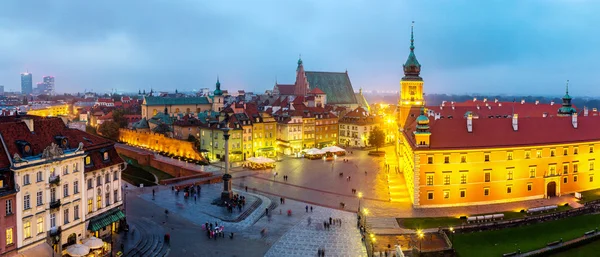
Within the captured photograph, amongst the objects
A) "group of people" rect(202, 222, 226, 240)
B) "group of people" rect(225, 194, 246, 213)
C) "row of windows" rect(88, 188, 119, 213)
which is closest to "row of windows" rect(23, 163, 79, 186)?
"row of windows" rect(88, 188, 119, 213)

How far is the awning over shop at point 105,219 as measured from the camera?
32.4 meters

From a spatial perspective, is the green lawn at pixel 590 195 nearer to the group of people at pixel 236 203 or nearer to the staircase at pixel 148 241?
the group of people at pixel 236 203

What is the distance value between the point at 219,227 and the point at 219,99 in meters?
76.5

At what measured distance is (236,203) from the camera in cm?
4478

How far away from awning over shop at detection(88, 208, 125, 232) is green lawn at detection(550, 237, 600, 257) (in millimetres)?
31099

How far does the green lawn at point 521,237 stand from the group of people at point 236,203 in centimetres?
1897

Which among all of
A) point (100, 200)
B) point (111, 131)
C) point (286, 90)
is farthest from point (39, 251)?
point (286, 90)

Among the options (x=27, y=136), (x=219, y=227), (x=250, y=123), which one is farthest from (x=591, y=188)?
(x=27, y=136)

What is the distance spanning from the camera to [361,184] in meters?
53.8

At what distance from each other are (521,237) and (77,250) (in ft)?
102

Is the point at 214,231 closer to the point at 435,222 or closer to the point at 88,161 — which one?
the point at 88,161

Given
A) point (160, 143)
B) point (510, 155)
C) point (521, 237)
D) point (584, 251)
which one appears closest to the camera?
point (584, 251)

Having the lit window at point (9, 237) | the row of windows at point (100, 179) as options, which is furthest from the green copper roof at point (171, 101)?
the lit window at point (9, 237)

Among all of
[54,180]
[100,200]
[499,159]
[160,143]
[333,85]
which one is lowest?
[100,200]
